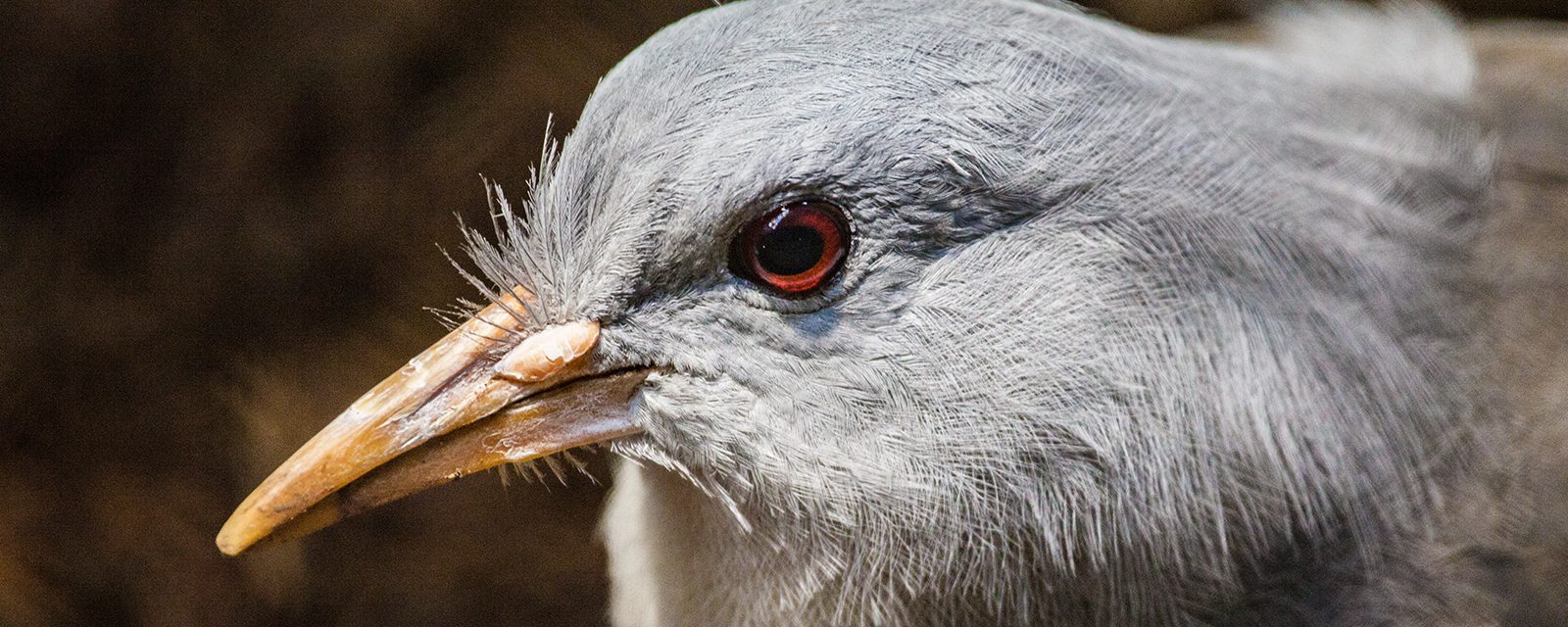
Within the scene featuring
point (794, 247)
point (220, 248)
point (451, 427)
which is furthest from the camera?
→ point (220, 248)

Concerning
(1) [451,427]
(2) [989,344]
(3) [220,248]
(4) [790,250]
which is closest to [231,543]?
(1) [451,427]

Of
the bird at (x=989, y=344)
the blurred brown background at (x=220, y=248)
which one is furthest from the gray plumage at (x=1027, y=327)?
the blurred brown background at (x=220, y=248)

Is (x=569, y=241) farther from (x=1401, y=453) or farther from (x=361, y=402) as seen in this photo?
(x=1401, y=453)

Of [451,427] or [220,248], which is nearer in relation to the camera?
[451,427]

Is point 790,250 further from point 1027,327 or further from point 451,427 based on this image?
point 451,427

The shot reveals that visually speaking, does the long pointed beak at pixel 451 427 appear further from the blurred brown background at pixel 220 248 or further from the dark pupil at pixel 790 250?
the blurred brown background at pixel 220 248

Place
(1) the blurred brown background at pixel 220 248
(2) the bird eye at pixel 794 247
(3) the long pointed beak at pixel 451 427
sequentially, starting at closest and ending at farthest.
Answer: (2) the bird eye at pixel 794 247
(3) the long pointed beak at pixel 451 427
(1) the blurred brown background at pixel 220 248

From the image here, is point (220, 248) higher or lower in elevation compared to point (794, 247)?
higher
